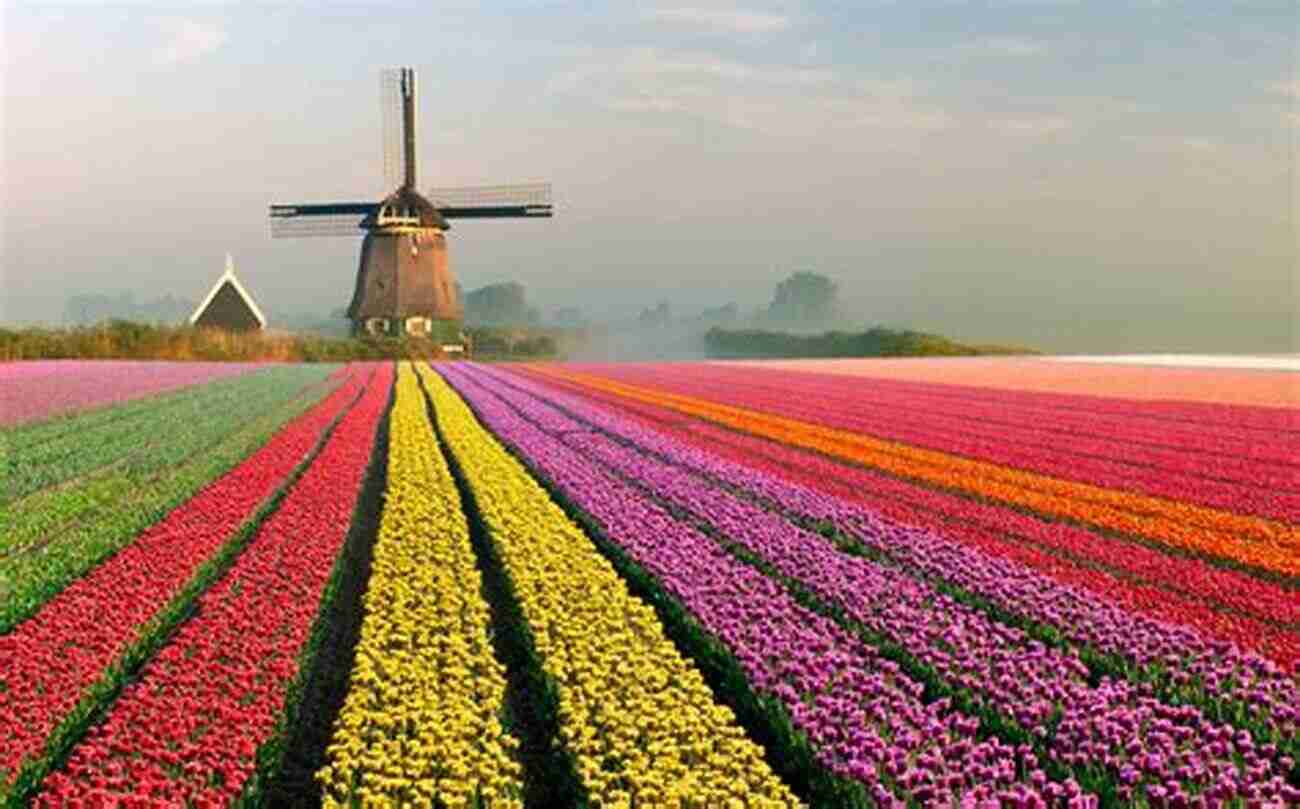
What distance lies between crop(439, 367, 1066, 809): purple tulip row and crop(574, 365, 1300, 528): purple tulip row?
22.5ft

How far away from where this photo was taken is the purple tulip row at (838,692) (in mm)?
7066

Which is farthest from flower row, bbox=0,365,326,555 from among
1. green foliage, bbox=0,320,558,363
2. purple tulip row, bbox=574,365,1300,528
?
green foliage, bbox=0,320,558,363

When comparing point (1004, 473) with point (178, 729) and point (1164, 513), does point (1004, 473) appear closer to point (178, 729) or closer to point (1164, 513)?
point (1164, 513)

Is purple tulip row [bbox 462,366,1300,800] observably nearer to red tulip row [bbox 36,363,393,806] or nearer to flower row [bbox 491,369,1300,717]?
flower row [bbox 491,369,1300,717]

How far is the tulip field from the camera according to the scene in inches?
297

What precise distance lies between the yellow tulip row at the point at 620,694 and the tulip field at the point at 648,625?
0.03m

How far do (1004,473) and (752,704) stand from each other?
1278cm

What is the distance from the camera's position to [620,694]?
8859mm

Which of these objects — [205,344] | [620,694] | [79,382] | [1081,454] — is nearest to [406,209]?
[205,344]

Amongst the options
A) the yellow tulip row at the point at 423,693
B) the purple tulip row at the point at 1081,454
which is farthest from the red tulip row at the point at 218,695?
the purple tulip row at the point at 1081,454

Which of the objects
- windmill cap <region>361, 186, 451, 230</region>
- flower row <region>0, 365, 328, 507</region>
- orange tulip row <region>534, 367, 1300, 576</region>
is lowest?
orange tulip row <region>534, 367, 1300, 576</region>

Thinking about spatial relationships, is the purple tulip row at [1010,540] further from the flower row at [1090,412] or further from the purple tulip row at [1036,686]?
the flower row at [1090,412]

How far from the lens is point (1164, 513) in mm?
16562

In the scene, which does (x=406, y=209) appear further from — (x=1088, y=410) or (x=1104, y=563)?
(x=1104, y=563)
